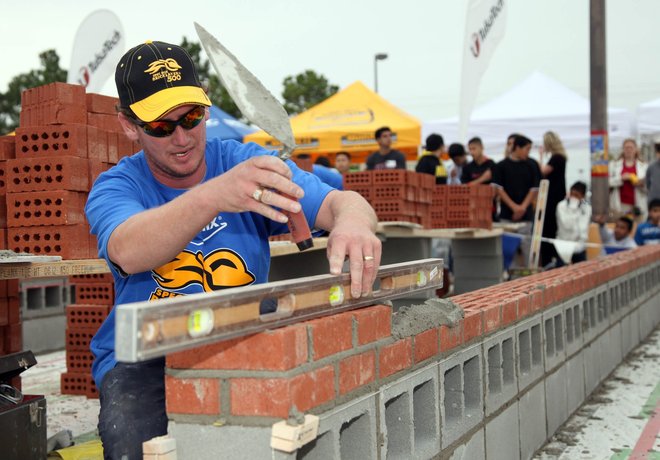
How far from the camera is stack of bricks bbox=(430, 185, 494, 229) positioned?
35.0ft

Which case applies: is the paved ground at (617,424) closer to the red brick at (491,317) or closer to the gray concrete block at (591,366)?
the gray concrete block at (591,366)

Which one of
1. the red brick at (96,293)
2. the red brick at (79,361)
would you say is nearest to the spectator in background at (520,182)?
the red brick at (96,293)

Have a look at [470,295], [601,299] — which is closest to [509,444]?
[470,295]

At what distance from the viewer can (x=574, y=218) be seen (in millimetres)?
12297

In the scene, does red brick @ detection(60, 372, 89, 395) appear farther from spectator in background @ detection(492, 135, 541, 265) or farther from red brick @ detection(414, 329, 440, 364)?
spectator in background @ detection(492, 135, 541, 265)

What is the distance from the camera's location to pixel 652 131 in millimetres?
16312

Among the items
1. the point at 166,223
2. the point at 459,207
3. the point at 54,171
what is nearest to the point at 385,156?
the point at 459,207

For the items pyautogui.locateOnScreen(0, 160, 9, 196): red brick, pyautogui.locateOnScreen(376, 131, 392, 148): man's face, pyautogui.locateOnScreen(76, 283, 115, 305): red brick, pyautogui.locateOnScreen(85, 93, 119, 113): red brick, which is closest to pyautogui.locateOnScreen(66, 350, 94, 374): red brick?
pyautogui.locateOnScreen(76, 283, 115, 305): red brick

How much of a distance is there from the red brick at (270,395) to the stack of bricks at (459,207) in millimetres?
8677

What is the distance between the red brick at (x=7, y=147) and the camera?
4941 mm

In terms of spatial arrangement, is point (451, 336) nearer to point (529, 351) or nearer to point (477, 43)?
point (529, 351)

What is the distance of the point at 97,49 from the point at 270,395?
12.2m

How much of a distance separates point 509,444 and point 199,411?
228 centimetres

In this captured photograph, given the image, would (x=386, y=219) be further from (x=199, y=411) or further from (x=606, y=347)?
(x=199, y=411)
